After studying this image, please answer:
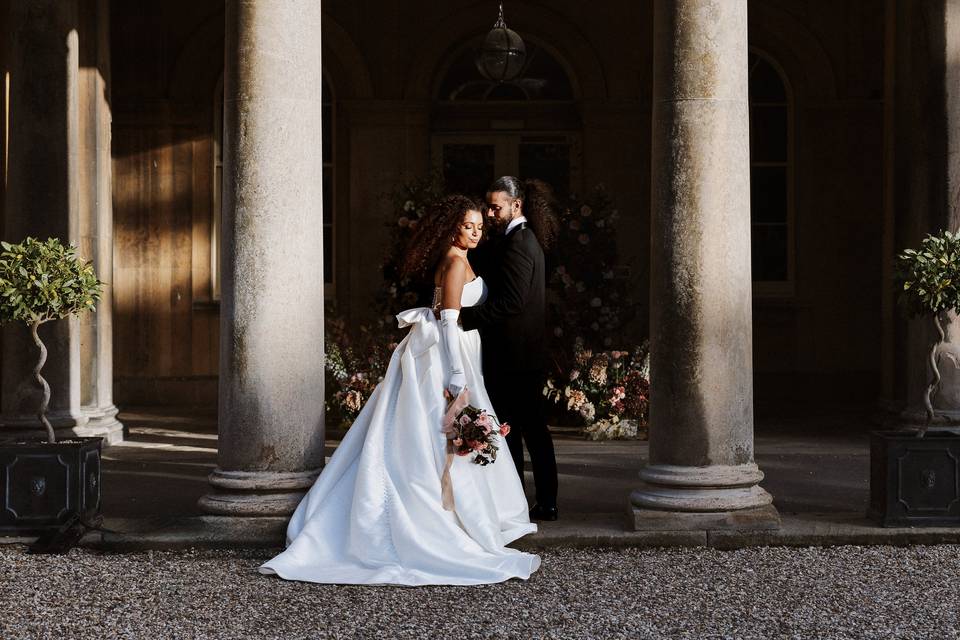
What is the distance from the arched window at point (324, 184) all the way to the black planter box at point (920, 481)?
8.25 m

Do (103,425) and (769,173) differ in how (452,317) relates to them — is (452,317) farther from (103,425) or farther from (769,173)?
(769,173)

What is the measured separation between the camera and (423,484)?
6.34 meters

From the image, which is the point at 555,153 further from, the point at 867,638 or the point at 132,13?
the point at 867,638

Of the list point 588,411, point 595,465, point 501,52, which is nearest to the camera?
point 595,465

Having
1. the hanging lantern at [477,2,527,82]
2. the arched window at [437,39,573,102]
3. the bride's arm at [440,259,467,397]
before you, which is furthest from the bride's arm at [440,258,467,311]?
the arched window at [437,39,573,102]

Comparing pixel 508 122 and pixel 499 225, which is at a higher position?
pixel 508 122

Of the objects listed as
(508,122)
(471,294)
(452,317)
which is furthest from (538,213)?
(508,122)

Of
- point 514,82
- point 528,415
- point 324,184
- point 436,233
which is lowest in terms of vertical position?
point 528,415

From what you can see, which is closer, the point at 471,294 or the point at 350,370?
the point at 471,294

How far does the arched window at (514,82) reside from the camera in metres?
14.1

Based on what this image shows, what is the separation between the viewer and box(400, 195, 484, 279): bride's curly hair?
665cm

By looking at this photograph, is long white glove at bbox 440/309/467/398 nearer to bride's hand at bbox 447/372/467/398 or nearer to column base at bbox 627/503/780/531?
bride's hand at bbox 447/372/467/398

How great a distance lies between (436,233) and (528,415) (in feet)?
3.94

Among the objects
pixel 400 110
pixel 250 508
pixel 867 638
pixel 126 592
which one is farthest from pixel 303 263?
pixel 400 110
